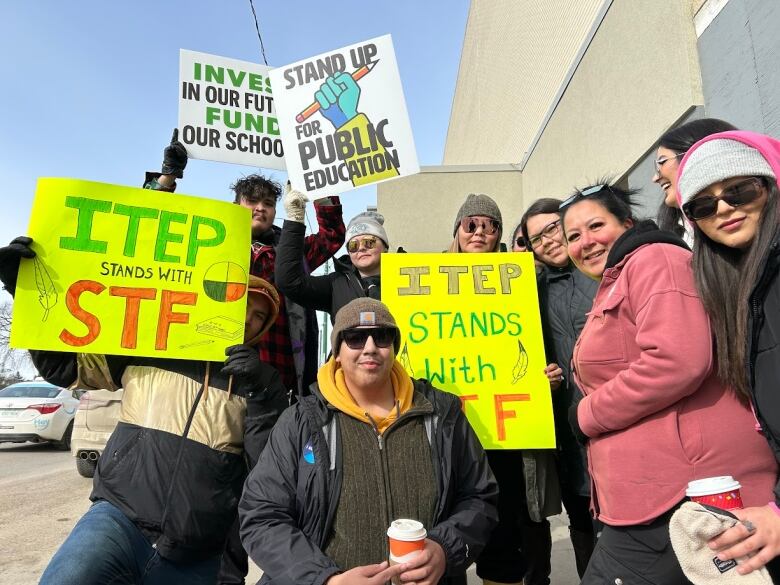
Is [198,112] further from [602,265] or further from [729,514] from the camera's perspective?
[729,514]

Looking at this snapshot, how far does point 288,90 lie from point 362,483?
2.73 m

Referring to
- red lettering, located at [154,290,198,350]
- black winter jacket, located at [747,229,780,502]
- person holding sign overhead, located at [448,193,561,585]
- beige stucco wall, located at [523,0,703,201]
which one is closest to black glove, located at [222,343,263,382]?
red lettering, located at [154,290,198,350]

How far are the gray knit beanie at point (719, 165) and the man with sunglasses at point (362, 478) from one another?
1.14 metres

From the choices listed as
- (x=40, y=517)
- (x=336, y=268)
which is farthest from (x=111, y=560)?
(x=40, y=517)

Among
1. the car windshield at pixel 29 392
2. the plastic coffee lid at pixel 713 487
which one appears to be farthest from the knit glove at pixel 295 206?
the car windshield at pixel 29 392

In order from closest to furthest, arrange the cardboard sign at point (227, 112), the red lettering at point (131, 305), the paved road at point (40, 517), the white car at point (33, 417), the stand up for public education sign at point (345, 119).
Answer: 1. the red lettering at point (131, 305)
2. the stand up for public education sign at point (345, 119)
3. the cardboard sign at point (227, 112)
4. the paved road at point (40, 517)
5. the white car at point (33, 417)

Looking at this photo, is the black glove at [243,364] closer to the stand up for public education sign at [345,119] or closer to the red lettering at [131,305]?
the red lettering at [131,305]

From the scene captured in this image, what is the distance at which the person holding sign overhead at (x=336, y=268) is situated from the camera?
9.48 ft

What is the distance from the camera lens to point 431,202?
39.1 feet

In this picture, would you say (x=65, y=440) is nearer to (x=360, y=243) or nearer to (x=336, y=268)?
(x=336, y=268)

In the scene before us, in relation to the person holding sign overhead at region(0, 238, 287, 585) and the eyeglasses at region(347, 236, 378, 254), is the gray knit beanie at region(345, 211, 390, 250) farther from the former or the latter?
the person holding sign overhead at region(0, 238, 287, 585)

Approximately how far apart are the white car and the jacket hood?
11146 mm

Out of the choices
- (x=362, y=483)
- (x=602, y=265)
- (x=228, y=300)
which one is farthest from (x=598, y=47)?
(x=362, y=483)

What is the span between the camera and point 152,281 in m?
2.39
